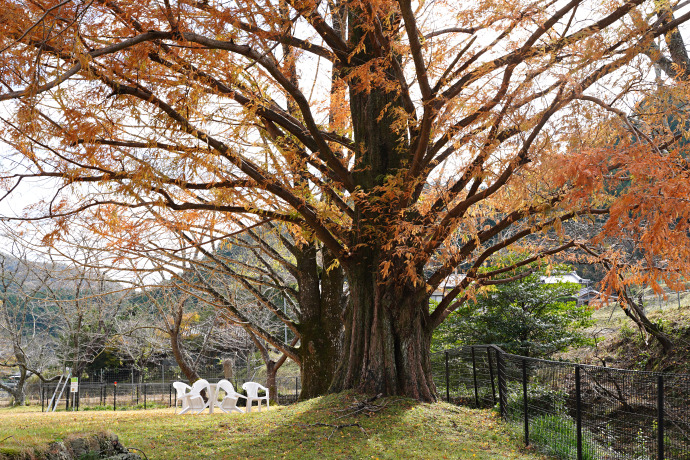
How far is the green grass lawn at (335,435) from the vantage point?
5.97 metres

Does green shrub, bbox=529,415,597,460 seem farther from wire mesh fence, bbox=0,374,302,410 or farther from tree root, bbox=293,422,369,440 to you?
wire mesh fence, bbox=0,374,302,410

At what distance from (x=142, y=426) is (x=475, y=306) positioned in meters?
9.77

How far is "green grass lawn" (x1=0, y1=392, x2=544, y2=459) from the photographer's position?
5973 mm

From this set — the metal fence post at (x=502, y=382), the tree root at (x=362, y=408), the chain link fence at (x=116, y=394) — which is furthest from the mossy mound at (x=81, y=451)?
the chain link fence at (x=116, y=394)

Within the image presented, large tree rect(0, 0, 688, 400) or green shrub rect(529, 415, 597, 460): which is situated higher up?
large tree rect(0, 0, 688, 400)

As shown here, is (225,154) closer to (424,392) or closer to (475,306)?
(424,392)

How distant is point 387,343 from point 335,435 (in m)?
2.01

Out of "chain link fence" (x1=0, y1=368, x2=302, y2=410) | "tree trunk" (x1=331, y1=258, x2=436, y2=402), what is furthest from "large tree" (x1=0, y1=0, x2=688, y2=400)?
"chain link fence" (x1=0, y1=368, x2=302, y2=410)

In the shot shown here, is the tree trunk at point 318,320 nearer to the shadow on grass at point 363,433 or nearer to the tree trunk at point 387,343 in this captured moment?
the tree trunk at point 387,343

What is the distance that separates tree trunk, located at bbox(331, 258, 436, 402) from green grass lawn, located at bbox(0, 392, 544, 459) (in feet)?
1.23

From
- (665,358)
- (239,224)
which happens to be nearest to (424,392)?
(239,224)

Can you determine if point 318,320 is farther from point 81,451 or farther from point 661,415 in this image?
point 661,415

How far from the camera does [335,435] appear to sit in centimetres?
672

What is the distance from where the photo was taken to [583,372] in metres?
5.70
